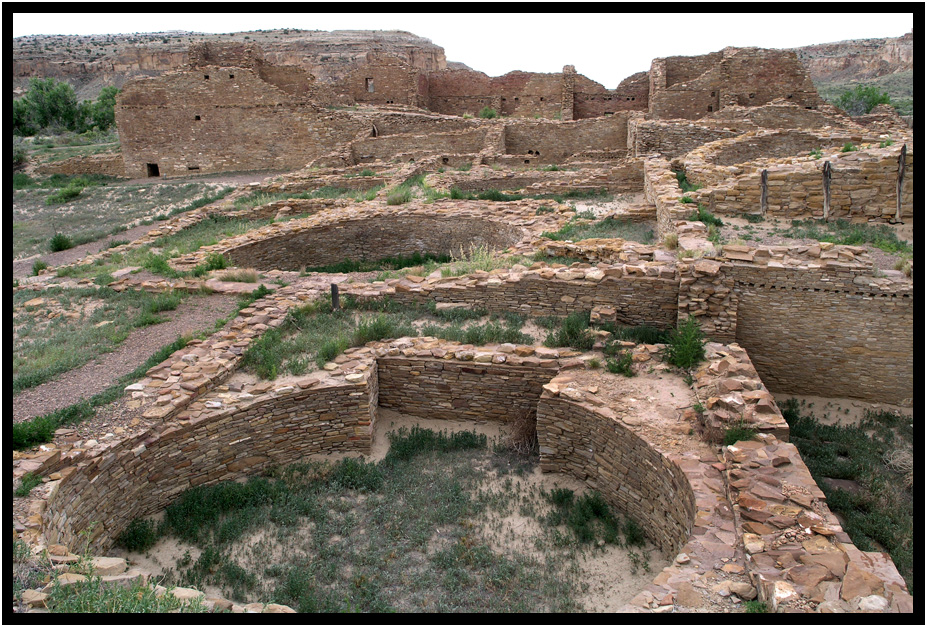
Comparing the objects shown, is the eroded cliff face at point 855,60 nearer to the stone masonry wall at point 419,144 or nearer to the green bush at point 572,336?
the stone masonry wall at point 419,144

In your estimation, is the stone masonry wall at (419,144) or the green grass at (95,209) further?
the stone masonry wall at (419,144)

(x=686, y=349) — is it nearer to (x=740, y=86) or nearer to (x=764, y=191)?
(x=764, y=191)

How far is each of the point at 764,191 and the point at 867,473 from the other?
515 centimetres

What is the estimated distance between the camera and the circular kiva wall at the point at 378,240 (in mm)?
12500

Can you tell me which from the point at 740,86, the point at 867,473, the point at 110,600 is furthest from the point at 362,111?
the point at 110,600

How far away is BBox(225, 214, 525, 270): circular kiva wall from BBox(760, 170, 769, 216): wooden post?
4725 millimetres

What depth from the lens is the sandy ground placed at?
4.75 metres

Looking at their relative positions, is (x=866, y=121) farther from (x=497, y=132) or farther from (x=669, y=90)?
(x=497, y=132)

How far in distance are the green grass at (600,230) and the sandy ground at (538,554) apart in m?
5.38

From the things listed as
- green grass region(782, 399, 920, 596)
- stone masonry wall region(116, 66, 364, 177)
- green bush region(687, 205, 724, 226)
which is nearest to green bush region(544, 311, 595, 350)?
green grass region(782, 399, 920, 596)

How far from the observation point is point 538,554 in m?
5.20

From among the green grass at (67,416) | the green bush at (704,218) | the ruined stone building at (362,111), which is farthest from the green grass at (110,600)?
the ruined stone building at (362,111)

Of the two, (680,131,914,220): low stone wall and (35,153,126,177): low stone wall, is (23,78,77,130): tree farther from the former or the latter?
(680,131,914,220): low stone wall

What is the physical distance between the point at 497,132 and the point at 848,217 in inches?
499
